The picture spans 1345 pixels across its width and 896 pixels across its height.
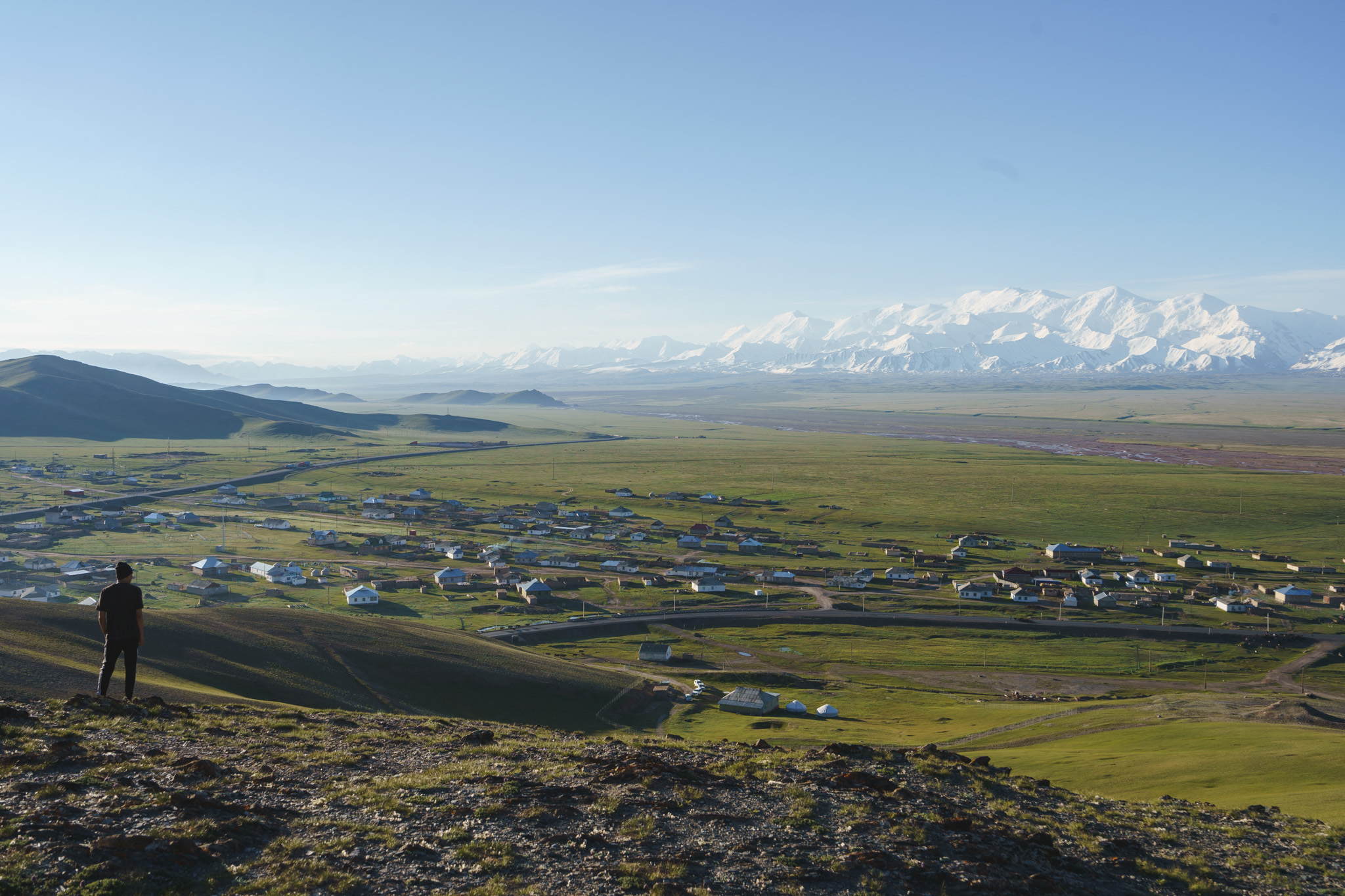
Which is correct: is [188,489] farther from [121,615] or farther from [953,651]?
[121,615]

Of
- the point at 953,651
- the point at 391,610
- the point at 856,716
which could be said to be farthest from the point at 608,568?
the point at 856,716

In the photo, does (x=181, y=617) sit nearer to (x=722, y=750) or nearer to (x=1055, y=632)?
(x=722, y=750)

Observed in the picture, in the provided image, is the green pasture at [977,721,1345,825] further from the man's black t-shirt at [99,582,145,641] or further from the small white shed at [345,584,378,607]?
the small white shed at [345,584,378,607]

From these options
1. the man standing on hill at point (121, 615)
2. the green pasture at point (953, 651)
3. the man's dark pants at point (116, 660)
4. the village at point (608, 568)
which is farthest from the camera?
the village at point (608, 568)

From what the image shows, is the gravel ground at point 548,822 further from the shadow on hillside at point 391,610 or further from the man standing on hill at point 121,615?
the shadow on hillside at point 391,610

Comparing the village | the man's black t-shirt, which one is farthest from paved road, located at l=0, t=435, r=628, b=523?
the man's black t-shirt

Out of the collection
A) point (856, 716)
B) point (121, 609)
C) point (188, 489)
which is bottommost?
point (856, 716)

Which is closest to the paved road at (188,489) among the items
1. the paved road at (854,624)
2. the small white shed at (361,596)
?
the small white shed at (361,596)
